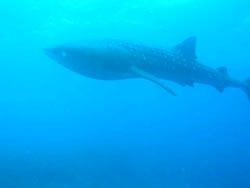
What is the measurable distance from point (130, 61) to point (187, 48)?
221 centimetres

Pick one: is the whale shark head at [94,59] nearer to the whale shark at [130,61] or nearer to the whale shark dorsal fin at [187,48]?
the whale shark at [130,61]

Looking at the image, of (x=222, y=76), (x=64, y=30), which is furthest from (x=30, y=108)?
(x=222, y=76)

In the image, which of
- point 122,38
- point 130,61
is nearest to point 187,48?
point 130,61

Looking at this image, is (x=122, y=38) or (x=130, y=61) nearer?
(x=130, y=61)

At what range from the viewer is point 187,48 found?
28.7 ft

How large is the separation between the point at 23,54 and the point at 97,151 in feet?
84.6

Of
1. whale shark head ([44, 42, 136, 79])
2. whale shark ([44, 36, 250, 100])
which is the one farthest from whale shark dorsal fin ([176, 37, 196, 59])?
whale shark head ([44, 42, 136, 79])

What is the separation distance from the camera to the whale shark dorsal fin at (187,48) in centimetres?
869

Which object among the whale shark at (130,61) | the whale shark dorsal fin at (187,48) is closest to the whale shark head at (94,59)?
the whale shark at (130,61)

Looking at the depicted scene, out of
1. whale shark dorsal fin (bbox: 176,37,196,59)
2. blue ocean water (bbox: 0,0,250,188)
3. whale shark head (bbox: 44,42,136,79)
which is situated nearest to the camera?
whale shark head (bbox: 44,42,136,79)

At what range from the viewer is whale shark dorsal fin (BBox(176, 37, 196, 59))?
A: 28.5 feet

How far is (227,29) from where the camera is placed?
36094 mm

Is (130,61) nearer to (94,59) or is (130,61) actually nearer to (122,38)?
(94,59)

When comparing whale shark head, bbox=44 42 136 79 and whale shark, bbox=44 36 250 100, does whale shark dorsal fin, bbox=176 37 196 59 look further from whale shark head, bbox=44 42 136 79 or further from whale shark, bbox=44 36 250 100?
whale shark head, bbox=44 42 136 79
